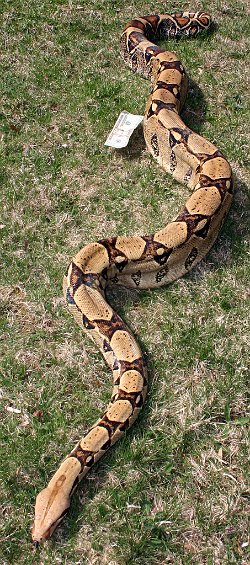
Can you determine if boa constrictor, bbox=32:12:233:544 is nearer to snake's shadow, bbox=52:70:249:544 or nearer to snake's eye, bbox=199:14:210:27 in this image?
snake's shadow, bbox=52:70:249:544

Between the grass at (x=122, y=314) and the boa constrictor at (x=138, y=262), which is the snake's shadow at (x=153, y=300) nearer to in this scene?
the grass at (x=122, y=314)

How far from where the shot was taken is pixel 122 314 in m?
6.30

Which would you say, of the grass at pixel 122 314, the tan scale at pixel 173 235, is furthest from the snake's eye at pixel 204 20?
the tan scale at pixel 173 235

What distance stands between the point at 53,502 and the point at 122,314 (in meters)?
2.15

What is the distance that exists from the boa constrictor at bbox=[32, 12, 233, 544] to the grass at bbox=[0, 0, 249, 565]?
0.58ft

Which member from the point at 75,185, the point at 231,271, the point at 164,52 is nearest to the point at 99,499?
the point at 231,271

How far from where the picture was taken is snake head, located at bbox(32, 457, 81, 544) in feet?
15.2

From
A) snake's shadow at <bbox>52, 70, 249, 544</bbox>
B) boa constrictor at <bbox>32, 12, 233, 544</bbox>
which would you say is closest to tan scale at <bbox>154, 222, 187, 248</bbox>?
boa constrictor at <bbox>32, 12, 233, 544</bbox>

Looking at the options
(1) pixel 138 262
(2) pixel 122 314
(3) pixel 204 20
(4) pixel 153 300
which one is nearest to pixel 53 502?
(2) pixel 122 314

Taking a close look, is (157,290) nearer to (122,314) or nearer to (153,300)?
(153,300)

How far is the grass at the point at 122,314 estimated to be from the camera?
4.84 m

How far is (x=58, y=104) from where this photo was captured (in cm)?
868

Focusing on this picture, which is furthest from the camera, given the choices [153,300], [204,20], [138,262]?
[204,20]

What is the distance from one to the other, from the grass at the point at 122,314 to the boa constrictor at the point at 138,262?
0.58 feet
